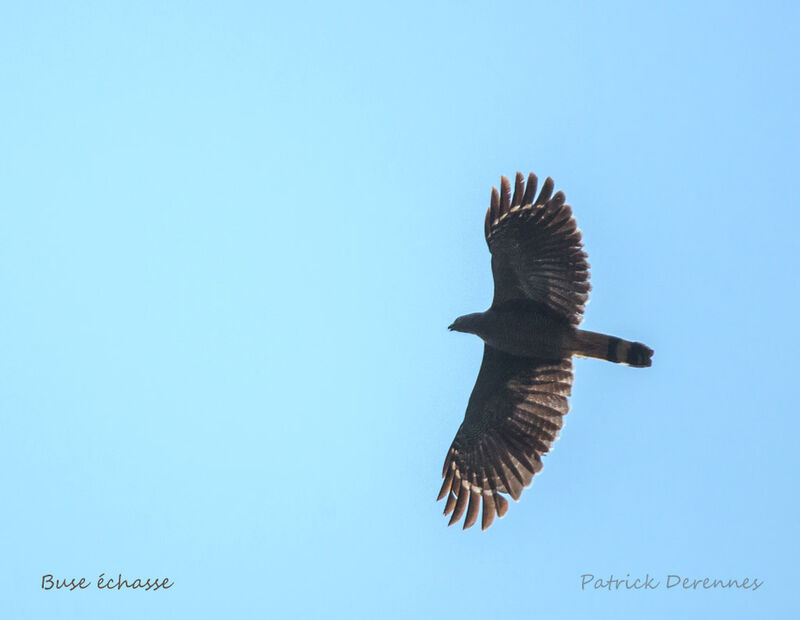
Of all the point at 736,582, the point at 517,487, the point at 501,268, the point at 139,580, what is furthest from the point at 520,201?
the point at 139,580

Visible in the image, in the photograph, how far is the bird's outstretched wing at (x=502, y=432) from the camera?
13344mm

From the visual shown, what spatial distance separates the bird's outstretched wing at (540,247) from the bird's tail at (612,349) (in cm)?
23

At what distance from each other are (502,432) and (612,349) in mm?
1952

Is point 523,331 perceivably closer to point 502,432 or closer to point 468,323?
point 468,323

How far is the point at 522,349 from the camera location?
13.3m

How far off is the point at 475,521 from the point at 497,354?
215 cm

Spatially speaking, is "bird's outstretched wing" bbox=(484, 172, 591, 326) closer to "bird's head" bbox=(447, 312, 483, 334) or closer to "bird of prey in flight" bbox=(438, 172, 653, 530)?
"bird of prey in flight" bbox=(438, 172, 653, 530)

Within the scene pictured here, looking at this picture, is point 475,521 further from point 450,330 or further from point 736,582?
point 736,582

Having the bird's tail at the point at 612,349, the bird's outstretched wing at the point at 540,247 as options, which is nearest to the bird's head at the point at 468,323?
the bird's outstretched wing at the point at 540,247

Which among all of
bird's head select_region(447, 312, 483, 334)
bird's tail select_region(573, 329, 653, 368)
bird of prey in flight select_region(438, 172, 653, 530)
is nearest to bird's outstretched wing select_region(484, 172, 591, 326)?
bird of prey in flight select_region(438, 172, 653, 530)

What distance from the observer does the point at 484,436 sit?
1388 cm

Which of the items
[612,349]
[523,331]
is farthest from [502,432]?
[612,349]

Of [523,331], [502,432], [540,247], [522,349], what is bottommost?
[502,432]

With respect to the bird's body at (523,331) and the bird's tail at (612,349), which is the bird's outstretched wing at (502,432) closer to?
the bird's body at (523,331)
